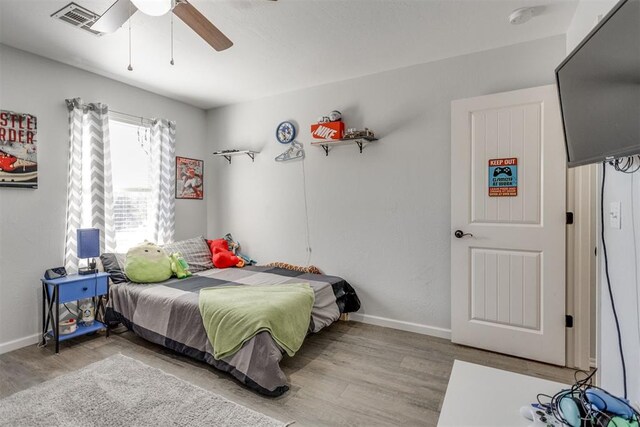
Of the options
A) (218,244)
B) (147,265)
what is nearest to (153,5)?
(147,265)

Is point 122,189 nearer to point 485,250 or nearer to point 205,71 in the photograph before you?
point 205,71

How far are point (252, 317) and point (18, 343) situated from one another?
214 centimetres

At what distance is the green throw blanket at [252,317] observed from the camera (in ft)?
7.12

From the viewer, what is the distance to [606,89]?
3.65 feet

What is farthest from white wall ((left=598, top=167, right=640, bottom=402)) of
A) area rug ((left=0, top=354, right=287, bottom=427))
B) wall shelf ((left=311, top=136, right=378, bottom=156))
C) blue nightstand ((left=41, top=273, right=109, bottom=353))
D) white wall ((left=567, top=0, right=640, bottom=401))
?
blue nightstand ((left=41, top=273, right=109, bottom=353))

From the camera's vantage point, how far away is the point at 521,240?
249 cm

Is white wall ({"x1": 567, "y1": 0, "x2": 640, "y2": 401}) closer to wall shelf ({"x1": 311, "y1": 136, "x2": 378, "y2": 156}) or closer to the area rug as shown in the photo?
the area rug

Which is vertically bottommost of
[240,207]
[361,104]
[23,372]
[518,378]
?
[23,372]

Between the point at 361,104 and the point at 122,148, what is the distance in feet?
8.53

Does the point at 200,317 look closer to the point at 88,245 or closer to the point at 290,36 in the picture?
the point at 88,245

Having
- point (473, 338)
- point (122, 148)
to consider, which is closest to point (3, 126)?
point (122, 148)

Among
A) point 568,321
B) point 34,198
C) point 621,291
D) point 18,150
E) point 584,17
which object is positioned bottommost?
point 568,321

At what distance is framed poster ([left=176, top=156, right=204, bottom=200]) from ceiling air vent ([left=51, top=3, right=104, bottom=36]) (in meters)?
1.90

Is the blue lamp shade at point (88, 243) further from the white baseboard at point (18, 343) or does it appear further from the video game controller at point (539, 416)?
the video game controller at point (539, 416)
